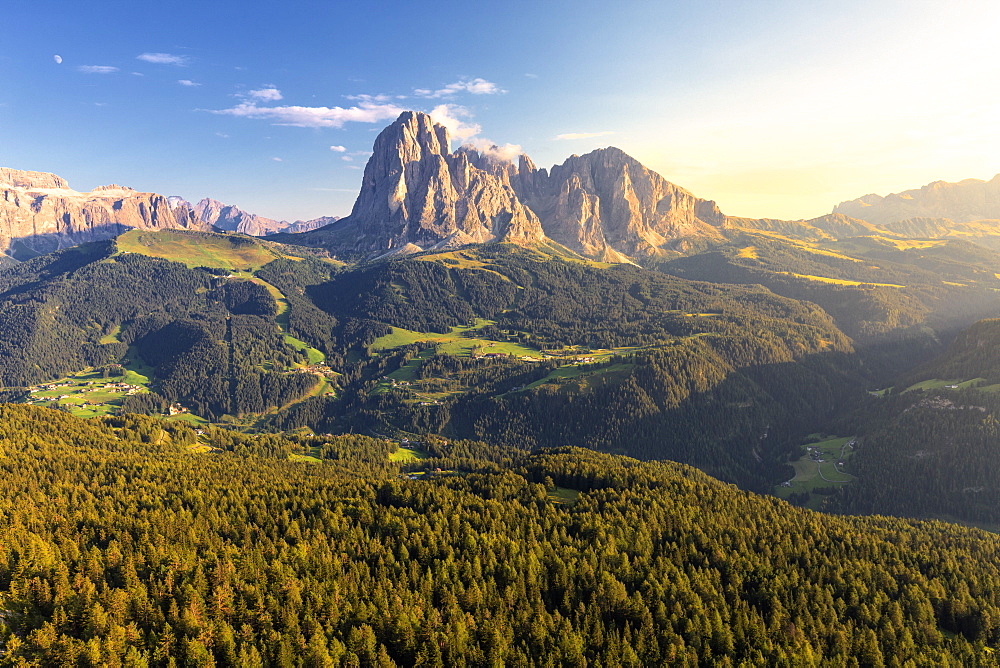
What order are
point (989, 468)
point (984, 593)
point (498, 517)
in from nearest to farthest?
point (984, 593)
point (498, 517)
point (989, 468)

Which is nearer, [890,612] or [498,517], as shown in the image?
[890,612]

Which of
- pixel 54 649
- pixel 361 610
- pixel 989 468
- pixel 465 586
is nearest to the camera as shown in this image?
pixel 54 649

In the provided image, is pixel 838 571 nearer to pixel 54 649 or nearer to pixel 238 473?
pixel 54 649

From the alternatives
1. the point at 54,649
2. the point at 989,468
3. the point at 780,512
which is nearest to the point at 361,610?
the point at 54,649

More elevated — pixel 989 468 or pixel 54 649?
pixel 54 649

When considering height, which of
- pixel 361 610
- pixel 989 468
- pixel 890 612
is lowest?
pixel 989 468

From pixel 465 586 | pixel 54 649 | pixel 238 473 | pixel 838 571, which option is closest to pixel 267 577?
pixel 54 649

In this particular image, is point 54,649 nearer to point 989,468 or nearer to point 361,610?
point 361,610
